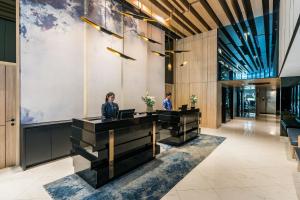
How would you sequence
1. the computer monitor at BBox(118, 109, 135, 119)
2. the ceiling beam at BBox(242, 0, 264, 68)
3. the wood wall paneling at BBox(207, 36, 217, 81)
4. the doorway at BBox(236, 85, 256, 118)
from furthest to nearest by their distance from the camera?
the doorway at BBox(236, 85, 256, 118)
the wood wall paneling at BBox(207, 36, 217, 81)
the ceiling beam at BBox(242, 0, 264, 68)
the computer monitor at BBox(118, 109, 135, 119)

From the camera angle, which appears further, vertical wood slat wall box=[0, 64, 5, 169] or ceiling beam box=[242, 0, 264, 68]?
ceiling beam box=[242, 0, 264, 68]

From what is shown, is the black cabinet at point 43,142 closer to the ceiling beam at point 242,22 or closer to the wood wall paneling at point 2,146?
the wood wall paneling at point 2,146

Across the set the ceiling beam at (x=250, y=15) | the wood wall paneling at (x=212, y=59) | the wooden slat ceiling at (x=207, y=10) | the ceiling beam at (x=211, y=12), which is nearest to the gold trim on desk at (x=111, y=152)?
the wooden slat ceiling at (x=207, y=10)

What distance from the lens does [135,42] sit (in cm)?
682

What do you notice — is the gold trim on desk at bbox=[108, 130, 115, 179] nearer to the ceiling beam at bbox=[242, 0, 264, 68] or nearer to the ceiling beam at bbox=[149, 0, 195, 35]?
the ceiling beam at bbox=[149, 0, 195, 35]

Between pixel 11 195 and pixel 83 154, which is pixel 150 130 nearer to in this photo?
pixel 83 154

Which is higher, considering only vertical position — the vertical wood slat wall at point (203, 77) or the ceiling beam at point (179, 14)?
the ceiling beam at point (179, 14)

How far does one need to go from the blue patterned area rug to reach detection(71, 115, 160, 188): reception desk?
15 cm

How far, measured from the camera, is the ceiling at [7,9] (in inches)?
157

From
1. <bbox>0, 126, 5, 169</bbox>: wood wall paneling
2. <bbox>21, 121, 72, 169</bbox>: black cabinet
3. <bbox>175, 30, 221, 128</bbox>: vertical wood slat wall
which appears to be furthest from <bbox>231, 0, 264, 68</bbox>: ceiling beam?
<bbox>0, 126, 5, 169</bbox>: wood wall paneling

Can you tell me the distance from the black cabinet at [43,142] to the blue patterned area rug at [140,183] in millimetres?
1119

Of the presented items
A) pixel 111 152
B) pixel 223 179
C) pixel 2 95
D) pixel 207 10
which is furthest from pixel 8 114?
pixel 207 10

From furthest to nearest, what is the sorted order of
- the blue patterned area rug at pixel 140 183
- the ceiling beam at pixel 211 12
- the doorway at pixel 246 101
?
the doorway at pixel 246 101 < the ceiling beam at pixel 211 12 < the blue patterned area rug at pixel 140 183

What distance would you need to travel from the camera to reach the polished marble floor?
2.67 m
